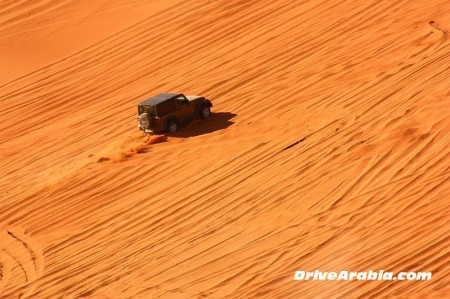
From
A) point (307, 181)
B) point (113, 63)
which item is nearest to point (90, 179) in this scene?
point (307, 181)

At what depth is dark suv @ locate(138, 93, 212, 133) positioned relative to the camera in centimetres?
A: 1683

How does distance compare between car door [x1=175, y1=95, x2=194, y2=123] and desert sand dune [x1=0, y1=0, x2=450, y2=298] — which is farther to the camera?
car door [x1=175, y1=95, x2=194, y2=123]

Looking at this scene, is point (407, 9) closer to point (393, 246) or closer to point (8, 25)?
point (393, 246)

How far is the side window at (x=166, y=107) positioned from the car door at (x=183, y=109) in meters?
0.14

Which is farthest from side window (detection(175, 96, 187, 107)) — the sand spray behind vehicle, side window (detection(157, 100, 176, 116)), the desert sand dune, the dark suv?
the sand spray behind vehicle

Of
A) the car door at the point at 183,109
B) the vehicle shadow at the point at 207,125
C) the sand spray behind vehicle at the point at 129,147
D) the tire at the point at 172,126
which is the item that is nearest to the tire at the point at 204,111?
the vehicle shadow at the point at 207,125

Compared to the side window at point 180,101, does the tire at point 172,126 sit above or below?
below

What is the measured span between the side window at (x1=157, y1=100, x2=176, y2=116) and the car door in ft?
0.45

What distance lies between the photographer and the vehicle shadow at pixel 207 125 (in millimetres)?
16969

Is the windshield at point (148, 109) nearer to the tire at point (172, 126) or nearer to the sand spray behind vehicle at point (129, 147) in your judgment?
the tire at point (172, 126)

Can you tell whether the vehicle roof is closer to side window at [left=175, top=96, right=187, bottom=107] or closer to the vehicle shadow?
side window at [left=175, top=96, right=187, bottom=107]

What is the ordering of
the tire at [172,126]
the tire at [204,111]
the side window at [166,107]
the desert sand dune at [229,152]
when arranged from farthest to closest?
the tire at [204,111] < the tire at [172,126] < the side window at [166,107] < the desert sand dune at [229,152]

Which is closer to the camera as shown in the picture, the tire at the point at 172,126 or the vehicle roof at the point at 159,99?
the vehicle roof at the point at 159,99

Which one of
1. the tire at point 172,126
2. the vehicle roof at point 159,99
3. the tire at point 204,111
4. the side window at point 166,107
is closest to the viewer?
the side window at point 166,107
